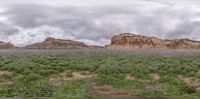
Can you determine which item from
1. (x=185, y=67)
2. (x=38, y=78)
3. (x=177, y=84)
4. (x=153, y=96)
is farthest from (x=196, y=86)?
(x=38, y=78)

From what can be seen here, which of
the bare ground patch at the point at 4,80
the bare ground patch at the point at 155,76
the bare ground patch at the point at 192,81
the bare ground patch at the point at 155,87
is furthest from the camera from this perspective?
the bare ground patch at the point at 155,76

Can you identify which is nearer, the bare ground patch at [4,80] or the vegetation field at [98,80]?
the vegetation field at [98,80]

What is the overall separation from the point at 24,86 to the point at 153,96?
740cm

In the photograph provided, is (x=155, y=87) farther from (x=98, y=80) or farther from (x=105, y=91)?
(x=98, y=80)

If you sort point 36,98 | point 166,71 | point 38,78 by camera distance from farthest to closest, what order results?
point 166,71 < point 38,78 < point 36,98

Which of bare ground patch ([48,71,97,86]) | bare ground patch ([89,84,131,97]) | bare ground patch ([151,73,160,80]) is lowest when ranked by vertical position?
bare ground patch ([89,84,131,97])

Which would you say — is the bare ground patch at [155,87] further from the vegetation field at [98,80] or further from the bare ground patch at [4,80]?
the bare ground patch at [4,80]

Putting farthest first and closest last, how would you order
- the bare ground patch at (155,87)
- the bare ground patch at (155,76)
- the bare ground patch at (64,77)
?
the bare ground patch at (155,76) → the bare ground patch at (64,77) → the bare ground patch at (155,87)

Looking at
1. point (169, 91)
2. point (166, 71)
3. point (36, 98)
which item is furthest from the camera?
point (166, 71)

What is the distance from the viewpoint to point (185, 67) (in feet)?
115

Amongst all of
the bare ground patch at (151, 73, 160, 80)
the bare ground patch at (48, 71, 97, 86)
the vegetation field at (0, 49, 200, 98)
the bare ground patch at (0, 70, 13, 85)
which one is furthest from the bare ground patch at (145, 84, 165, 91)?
the bare ground patch at (0, 70, 13, 85)

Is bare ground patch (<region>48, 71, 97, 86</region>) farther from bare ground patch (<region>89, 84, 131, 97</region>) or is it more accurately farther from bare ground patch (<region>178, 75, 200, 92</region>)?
bare ground patch (<region>178, 75, 200, 92</region>)

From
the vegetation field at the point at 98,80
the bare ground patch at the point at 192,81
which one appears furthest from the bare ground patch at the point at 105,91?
the bare ground patch at the point at 192,81

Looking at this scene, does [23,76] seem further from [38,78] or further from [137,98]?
[137,98]
